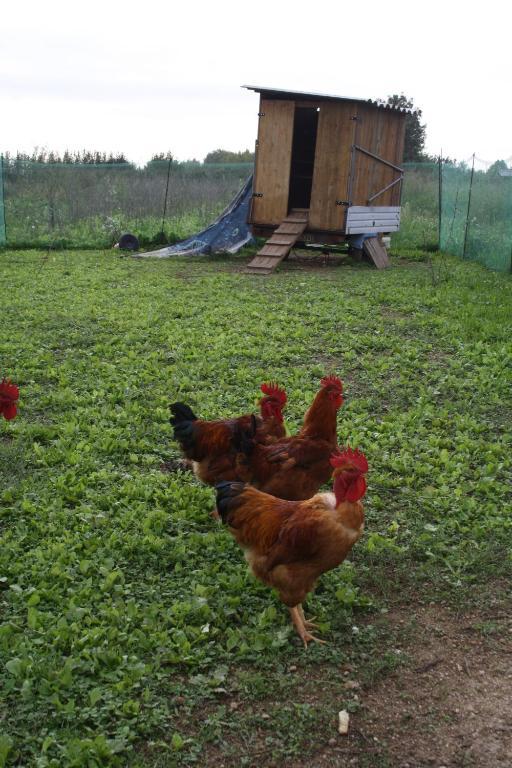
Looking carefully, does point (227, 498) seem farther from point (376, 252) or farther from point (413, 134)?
point (413, 134)

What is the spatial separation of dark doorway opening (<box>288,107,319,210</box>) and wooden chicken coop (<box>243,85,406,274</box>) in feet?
6.83

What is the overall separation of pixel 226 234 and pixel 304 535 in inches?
559

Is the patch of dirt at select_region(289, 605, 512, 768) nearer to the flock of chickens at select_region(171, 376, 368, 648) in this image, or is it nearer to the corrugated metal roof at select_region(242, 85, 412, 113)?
the flock of chickens at select_region(171, 376, 368, 648)

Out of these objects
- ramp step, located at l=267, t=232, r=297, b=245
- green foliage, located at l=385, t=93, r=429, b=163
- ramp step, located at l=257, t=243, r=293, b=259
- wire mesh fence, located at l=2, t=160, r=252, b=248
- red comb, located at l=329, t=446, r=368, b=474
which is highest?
green foliage, located at l=385, t=93, r=429, b=163

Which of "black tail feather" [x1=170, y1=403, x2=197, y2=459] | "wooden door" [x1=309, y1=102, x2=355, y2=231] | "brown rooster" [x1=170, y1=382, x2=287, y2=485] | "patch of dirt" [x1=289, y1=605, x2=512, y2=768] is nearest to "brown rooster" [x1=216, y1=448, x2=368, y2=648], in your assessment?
"patch of dirt" [x1=289, y1=605, x2=512, y2=768]

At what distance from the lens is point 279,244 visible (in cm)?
1508

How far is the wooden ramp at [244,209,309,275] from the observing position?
14445 mm

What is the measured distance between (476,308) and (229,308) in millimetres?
3654

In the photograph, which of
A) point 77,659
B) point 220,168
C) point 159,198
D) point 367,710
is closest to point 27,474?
point 77,659

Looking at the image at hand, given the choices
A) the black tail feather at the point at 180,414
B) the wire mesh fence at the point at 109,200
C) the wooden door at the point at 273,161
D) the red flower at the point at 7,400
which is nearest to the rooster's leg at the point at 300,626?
the black tail feather at the point at 180,414

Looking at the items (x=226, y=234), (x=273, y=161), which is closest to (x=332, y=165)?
(x=273, y=161)

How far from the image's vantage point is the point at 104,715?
3051mm

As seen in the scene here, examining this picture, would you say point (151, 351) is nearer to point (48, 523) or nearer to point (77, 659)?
point (48, 523)

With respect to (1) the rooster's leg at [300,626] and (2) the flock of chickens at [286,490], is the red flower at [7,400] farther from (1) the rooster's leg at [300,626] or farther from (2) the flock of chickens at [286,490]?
(1) the rooster's leg at [300,626]
